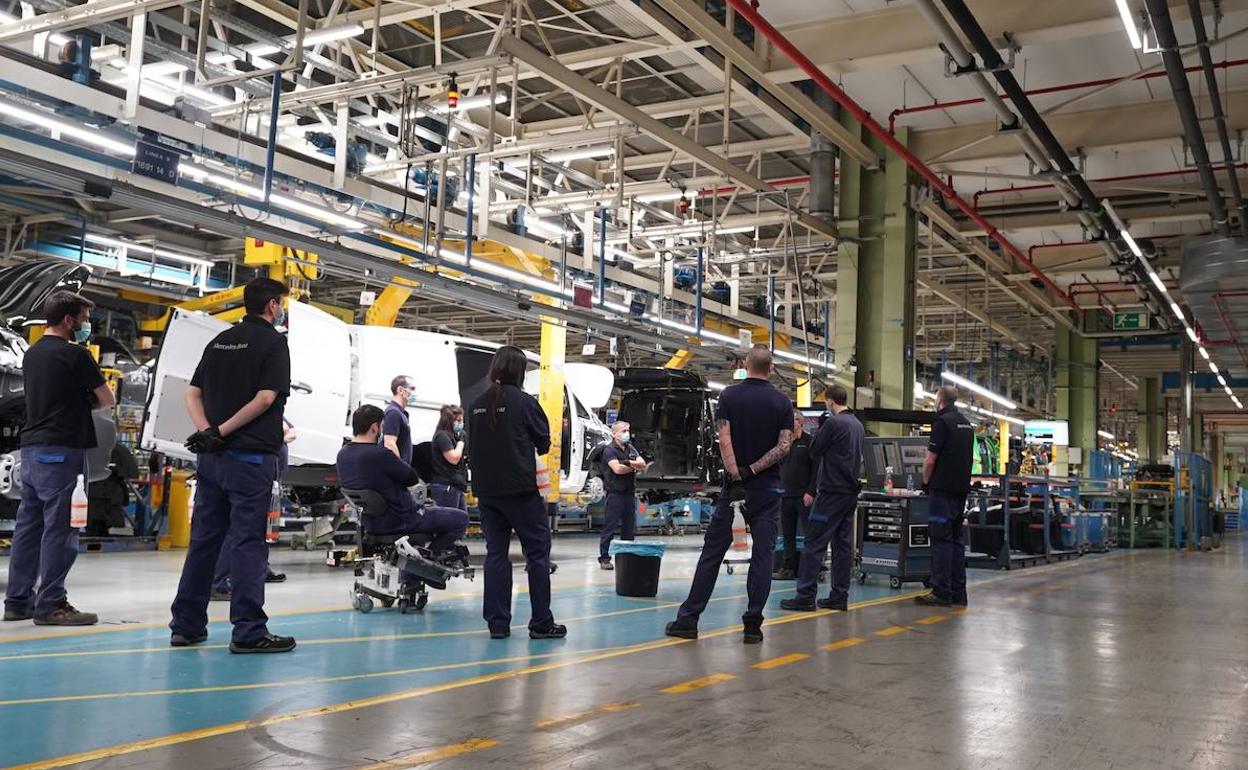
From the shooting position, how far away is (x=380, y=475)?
643 centimetres

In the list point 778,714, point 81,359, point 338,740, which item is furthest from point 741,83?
point 338,740

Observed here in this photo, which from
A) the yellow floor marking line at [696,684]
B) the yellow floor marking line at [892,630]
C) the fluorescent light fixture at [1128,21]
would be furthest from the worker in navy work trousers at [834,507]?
the fluorescent light fixture at [1128,21]

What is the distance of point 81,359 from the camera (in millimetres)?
5566

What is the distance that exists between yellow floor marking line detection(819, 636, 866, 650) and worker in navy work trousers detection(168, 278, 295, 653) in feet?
9.16

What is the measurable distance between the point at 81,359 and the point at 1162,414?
108 feet

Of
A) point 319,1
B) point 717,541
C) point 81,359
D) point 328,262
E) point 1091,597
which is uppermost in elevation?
point 319,1

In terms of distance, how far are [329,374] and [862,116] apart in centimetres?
707

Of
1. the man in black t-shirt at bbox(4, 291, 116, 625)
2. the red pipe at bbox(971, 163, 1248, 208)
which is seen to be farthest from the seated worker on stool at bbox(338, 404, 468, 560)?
the red pipe at bbox(971, 163, 1248, 208)

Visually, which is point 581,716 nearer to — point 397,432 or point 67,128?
point 397,432

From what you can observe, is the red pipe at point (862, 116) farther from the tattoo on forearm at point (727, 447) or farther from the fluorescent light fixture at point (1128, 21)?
the tattoo on forearm at point (727, 447)

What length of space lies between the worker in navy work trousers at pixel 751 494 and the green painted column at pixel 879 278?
8.35 meters

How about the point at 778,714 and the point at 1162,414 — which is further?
the point at 1162,414

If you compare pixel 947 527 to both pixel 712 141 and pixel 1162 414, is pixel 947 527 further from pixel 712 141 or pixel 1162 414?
pixel 1162 414

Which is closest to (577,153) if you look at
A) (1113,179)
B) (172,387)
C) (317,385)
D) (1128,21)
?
(317,385)
